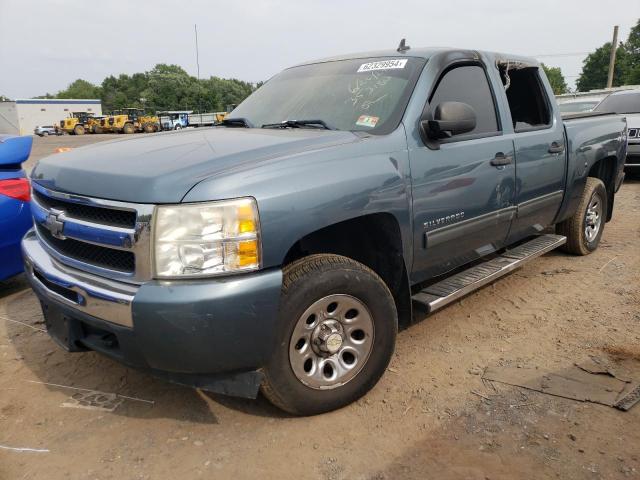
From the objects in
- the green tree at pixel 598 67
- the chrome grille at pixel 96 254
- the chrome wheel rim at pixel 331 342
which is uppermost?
the green tree at pixel 598 67

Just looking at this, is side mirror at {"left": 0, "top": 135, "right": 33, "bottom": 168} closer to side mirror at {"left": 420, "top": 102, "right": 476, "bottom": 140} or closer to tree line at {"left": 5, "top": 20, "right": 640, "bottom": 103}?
side mirror at {"left": 420, "top": 102, "right": 476, "bottom": 140}

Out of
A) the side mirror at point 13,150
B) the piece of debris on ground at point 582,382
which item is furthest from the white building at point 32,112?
the piece of debris on ground at point 582,382

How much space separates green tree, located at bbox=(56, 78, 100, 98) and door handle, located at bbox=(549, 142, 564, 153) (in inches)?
4942

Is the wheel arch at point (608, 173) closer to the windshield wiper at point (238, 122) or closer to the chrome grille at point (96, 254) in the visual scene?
the windshield wiper at point (238, 122)

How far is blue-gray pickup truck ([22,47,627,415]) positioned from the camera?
2.09 m

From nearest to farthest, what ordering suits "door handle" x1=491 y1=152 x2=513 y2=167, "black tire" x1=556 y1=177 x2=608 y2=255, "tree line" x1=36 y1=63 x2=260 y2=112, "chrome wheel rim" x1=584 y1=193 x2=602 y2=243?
"door handle" x1=491 y1=152 x2=513 y2=167, "black tire" x1=556 y1=177 x2=608 y2=255, "chrome wheel rim" x1=584 y1=193 x2=602 y2=243, "tree line" x1=36 y1=63 x2=260 y2=112

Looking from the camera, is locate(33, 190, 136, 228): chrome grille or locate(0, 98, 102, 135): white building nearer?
locate(33, 190, 136, 228): chrome grille

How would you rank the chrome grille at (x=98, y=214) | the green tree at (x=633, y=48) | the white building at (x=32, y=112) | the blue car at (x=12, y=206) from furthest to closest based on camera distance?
the green tree at (x=633, y=48) < the white building at (x=32, y=112) < the blue car at (x=12, y=206) < the chrome grille at (x=98, y=214)

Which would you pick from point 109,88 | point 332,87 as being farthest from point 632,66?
point 109,88

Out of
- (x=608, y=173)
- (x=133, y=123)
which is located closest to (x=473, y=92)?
(x=608, y=173)

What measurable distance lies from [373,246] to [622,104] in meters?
9.59

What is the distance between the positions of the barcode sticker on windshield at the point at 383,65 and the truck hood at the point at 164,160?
2.27 feet

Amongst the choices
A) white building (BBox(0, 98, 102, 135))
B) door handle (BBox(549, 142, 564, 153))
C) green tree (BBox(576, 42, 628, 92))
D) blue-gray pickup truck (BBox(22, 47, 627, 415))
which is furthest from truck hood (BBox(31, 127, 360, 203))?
green tree (BBox(576, 42, 628, 92))

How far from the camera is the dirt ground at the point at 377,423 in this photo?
223 centimetres
